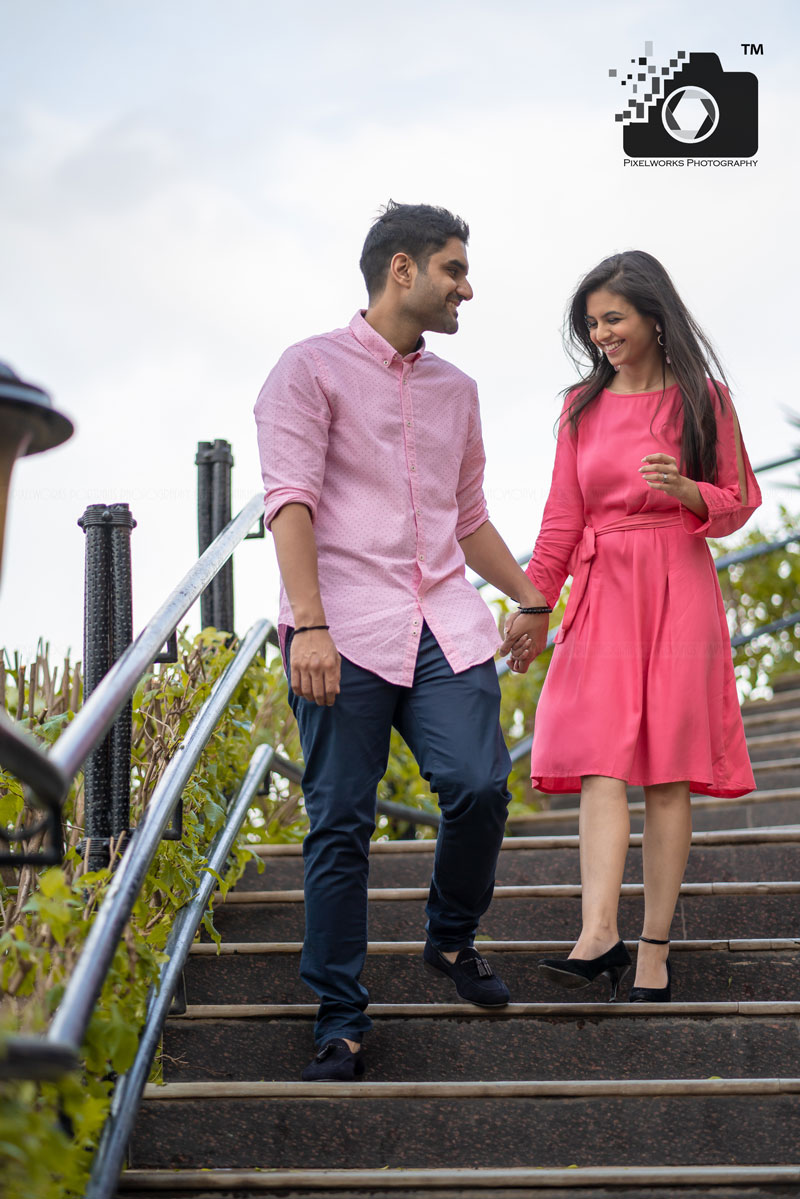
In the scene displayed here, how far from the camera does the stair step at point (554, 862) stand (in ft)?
11.0

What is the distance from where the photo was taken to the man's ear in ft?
8.63

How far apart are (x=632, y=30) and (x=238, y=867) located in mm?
3331

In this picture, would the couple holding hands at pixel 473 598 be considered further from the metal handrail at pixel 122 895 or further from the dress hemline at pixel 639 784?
the metal handrail at pixel 122 895

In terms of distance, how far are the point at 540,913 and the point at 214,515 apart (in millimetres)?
1545

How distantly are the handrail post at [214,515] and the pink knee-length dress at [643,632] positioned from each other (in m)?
1.28

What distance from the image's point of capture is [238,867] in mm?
3184

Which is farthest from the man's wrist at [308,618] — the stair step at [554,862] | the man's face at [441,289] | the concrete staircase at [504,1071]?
the stair step at [554,862]

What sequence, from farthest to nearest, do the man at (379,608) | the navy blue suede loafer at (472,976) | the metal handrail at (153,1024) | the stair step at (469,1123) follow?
the navy blue suede loafer at (472,976)
the man at (379,608)
the stair step at (469,1123)
the metal handrail at (153,1024)

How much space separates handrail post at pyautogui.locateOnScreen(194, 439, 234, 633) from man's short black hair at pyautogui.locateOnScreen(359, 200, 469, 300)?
4.20 feet

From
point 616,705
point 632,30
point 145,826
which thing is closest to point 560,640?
point 616,705

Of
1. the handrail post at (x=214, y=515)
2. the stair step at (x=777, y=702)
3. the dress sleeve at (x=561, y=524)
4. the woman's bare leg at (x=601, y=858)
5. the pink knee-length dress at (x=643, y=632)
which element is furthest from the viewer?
the stair step at (x=777, y=702)

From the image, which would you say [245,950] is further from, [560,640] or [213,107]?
[213,107]

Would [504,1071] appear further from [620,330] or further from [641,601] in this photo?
[620,330]

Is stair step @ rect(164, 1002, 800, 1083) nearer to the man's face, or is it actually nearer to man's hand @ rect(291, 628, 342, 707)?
man's hand @ rect(291, 628, 342, 707)
